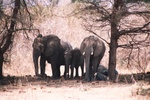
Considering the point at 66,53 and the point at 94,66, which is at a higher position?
the point at 66,53

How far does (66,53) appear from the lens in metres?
16.9

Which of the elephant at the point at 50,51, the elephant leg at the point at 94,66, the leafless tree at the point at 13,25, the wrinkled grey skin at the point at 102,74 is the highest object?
the leafless tree at the point at 13,25

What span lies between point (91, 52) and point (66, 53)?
1641 millimetres

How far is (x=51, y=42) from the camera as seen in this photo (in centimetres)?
1753

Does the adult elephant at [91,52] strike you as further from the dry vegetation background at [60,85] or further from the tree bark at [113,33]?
the dry vegetation background at [60,85]

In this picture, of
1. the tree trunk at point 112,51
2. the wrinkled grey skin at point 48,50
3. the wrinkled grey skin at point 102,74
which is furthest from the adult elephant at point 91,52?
the wrinkled grey skin at point 48,50

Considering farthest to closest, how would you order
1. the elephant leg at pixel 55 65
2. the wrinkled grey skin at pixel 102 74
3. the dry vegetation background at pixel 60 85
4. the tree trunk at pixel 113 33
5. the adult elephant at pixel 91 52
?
the elephant leg at pixel 55 65 < the wrinkled grey skin at pixel 102 74 < the adult elephant at pixel 91 52 < the tree trunk at pixel 113 33 < the dry vegetation background at pixel 60 85

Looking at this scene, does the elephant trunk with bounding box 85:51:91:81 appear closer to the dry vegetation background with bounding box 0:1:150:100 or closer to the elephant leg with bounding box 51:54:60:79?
the dry vegetation background with bounding box 0:1:150:100

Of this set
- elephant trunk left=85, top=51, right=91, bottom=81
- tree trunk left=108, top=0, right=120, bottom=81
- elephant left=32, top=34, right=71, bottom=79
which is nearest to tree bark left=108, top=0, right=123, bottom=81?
tree trunk left=108, top=0, right=120, bottom=81

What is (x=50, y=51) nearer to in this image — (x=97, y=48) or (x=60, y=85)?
(x=97, y=48)

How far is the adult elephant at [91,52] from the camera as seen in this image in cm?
1562

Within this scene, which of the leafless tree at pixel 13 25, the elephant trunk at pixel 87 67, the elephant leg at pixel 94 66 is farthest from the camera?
the elephant leg at pixel 94 66

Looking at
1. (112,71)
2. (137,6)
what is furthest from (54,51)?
(137,6)

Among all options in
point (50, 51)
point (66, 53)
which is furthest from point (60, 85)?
point (50, 51)
